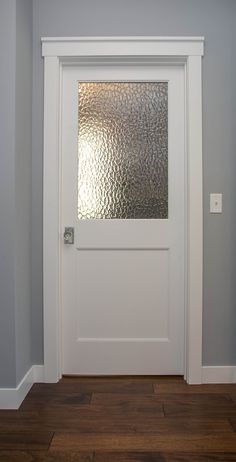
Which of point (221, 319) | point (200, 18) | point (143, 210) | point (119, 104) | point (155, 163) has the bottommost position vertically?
point (221, 319)

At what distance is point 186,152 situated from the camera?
7.25 ft

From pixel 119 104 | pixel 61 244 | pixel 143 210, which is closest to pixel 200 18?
pixel 119 104

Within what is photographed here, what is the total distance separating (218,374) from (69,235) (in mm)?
1313

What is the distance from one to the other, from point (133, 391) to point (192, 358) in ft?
1.39

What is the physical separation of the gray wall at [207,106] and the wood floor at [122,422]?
294 mm

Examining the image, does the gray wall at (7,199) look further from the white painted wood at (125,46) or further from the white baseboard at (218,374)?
the white baseboard at (218,374)

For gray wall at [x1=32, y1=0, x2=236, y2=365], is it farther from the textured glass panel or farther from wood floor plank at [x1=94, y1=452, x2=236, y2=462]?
wood floor plank at [x1=94, y1=452, x2=236, y2=462]

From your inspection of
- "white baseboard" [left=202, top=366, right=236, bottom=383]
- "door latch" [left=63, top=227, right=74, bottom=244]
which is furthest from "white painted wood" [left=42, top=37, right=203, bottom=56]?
"white baseboard" [left=202, top=366, right=236, bottom=383]

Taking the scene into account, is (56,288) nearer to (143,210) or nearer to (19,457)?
(143,210)

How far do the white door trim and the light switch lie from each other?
100 mm

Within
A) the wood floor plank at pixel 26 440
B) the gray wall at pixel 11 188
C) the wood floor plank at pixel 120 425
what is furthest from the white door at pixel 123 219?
the wood floor plank at pixel 26 440

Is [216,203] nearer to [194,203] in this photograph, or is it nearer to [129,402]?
[194,203]

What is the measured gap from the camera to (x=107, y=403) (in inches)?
76.8

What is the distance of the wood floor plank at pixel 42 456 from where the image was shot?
150 centimetres
